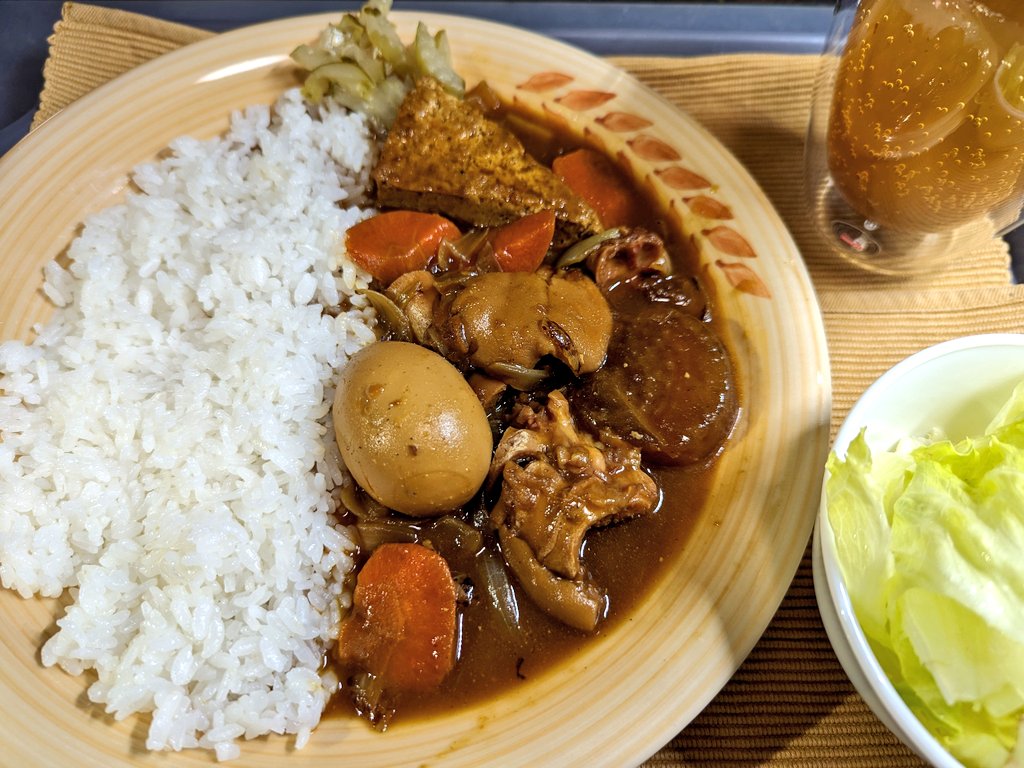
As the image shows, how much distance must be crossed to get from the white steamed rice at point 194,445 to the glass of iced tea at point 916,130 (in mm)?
1929

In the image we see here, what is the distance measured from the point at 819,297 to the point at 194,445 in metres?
2.44

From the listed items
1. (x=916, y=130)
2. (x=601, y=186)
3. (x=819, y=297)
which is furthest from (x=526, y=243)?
(x=916, y=130)

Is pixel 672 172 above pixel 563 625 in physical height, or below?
above

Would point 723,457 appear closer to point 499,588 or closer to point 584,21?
point 499,588

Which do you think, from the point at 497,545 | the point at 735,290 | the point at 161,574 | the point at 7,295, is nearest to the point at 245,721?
the point at 161,574

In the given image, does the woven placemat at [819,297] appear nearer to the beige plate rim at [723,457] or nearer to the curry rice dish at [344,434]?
the beige plate rim at [723,457]

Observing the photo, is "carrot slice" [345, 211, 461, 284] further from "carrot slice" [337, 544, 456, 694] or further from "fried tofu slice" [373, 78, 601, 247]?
"carrot slice" [337, 544, 456, 694]

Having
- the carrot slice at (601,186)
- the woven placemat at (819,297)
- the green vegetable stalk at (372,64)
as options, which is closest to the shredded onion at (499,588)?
the woven placemat at (819,297)

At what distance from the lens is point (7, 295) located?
2600 mm

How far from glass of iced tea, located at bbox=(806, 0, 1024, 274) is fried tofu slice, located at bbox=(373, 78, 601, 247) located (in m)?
1.02

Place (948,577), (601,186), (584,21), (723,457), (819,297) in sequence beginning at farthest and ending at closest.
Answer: (584,21), (601,186), (819,297), (723,457), (948,577)

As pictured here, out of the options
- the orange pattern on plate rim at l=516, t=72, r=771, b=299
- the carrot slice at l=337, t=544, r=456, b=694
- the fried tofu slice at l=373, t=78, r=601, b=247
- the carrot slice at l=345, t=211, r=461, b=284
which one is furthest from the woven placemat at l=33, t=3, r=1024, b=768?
the carrot slice at l=345, t=211, r=461, b=284

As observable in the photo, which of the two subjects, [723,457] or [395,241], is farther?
[395,241]

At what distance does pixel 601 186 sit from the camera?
306 cm
